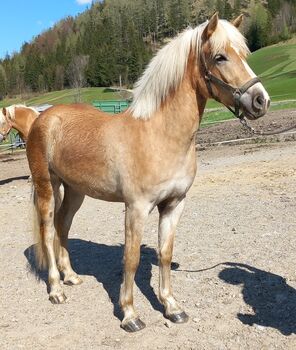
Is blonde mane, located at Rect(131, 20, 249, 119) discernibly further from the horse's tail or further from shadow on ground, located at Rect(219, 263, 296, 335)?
shadow on ground, located at Rect(219, 263, 296, 335)

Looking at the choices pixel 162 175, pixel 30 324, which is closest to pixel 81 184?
pixel 162 175

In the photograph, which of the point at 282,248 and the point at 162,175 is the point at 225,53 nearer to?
the point at 162,175

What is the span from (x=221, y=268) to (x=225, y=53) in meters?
2.54

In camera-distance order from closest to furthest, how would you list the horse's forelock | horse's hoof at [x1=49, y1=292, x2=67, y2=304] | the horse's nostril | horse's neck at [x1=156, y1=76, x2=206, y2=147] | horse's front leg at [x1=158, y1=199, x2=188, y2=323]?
the horse's nostril → the horse's forelock → horse's neck at [x1=156, y1=76, x2=206, y2=147] → horse's front leg at [x1=158, y1=199, x2=188, y2=323] → horse's hoof at [x1=49, y1=292, x2=67, y2=304]

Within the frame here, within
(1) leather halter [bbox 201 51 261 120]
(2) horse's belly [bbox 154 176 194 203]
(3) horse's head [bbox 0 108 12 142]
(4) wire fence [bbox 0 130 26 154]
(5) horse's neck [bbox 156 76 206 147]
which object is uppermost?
(1) leather halter [bbox 201 51 261 120]

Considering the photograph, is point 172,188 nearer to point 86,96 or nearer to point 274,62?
point 274,62

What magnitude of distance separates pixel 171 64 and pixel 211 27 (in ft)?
1.45

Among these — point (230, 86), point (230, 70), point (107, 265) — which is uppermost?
point (230, 70)

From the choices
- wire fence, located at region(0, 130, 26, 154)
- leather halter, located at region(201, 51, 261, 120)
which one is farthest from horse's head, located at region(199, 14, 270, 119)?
wire fence, located at region(0, 130, 26, 154)

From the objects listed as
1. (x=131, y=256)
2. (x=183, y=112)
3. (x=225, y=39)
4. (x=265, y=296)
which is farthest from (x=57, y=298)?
(x=225, y=39)

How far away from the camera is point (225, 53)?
11.0 feet

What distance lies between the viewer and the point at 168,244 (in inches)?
159

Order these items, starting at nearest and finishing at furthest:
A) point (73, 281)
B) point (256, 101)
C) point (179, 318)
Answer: point (256, 101), point (179, 318), point (73, 281)

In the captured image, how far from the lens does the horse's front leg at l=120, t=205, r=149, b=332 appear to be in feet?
12.1
